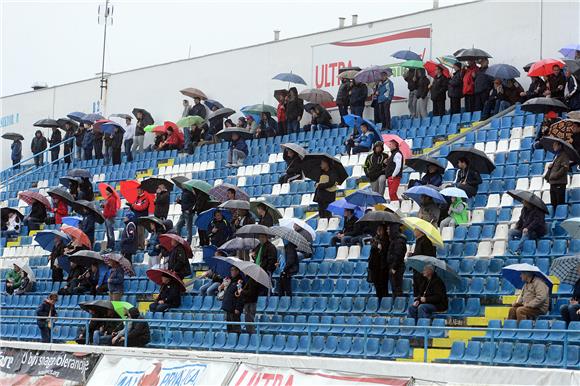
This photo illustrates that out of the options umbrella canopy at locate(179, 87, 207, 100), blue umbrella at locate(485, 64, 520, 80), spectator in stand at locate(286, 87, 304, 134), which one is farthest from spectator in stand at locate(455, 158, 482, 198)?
umbrella canopy at locate(179, 87, 207, 100)

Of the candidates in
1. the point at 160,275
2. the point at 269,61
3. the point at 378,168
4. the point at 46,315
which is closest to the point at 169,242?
the point at 160,275

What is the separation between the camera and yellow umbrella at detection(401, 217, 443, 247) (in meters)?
18.9

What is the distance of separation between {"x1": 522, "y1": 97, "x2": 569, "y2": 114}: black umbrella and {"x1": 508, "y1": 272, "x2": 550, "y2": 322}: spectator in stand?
6128mm

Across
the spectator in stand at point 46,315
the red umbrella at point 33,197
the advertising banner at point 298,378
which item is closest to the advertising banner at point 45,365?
the spectator in stand at point 46,315

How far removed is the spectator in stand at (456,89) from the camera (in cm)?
2638

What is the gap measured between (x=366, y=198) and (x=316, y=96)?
911 centimetres

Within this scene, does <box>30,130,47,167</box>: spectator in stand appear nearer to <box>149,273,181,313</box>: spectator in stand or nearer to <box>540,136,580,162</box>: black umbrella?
<box>149,273,181,313</box>: spectator in stand

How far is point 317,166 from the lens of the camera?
23.8 metres

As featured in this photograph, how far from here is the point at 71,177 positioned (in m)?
29.3

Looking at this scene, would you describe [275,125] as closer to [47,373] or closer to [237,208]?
[237,208]

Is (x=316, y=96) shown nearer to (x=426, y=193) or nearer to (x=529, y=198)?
(x=426, y=193)

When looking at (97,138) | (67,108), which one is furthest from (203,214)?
(67,108)

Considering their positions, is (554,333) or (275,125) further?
(275,125)

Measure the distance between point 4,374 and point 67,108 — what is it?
20366 mm
